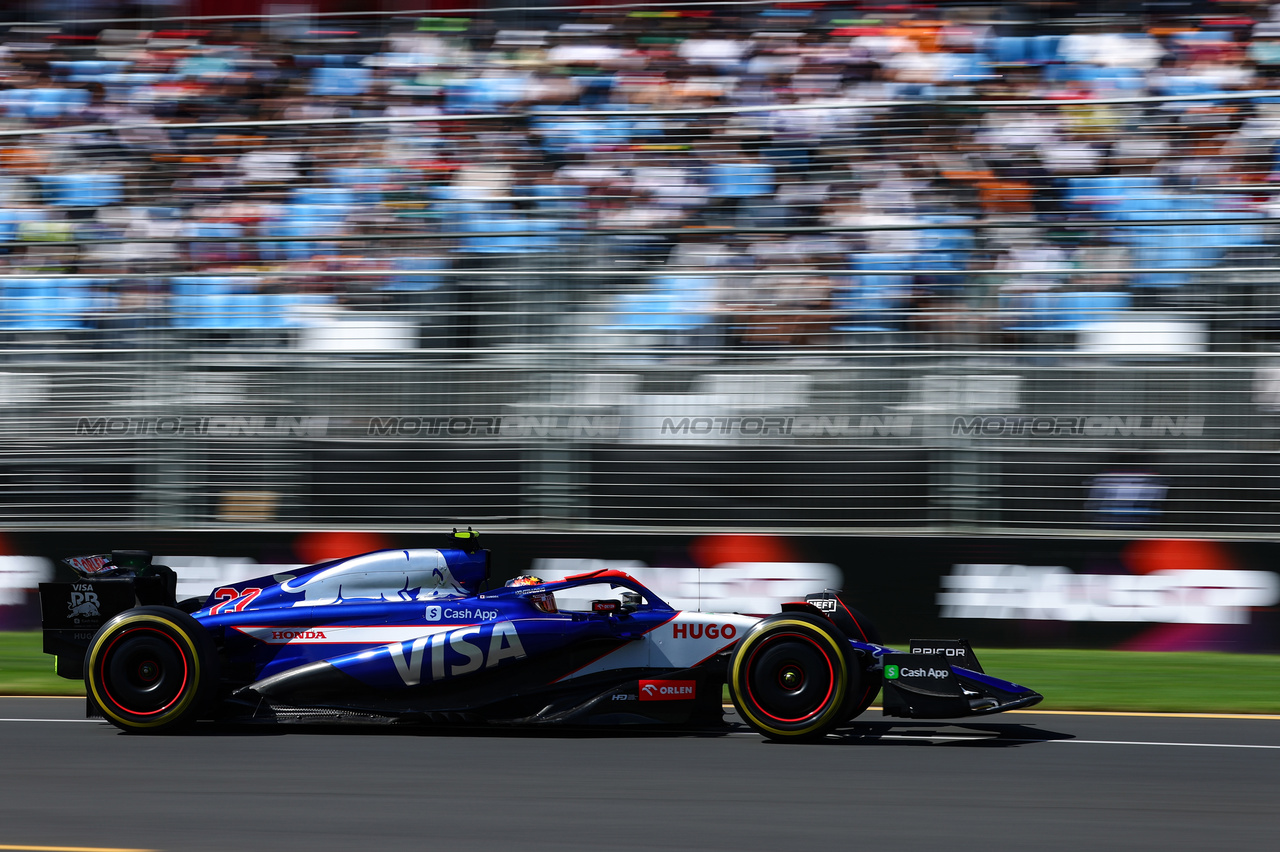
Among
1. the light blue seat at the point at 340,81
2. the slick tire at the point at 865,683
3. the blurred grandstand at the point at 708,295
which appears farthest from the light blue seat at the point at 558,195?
the slick tire at the point at 865,683

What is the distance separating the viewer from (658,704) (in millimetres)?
6895

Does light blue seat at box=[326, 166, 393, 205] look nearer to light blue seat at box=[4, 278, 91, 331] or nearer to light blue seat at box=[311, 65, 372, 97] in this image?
light blue seat at box=[311, 65, 372, 97]

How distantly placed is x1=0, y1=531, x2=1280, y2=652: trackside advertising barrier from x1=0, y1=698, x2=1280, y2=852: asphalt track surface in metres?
2.32

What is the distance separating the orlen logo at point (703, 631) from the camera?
272 inches

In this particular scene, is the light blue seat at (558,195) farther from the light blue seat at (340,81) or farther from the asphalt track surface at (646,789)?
the asphalt track surface at (646,789)

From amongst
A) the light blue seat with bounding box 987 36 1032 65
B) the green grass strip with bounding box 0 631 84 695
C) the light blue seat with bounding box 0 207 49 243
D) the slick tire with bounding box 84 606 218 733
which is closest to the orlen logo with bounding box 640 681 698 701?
the slick tire with bounding box 84 606 218 733

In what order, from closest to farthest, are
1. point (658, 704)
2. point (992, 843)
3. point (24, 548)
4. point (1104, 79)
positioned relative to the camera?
point (992, 843) < point (658, 704) < point (24, 548) < point (1104, 79)

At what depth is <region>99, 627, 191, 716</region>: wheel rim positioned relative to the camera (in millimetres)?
7039

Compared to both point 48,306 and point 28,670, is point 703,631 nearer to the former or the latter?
point 28,670

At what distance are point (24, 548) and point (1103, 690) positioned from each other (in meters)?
7.92

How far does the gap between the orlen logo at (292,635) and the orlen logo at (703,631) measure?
1.67 meters

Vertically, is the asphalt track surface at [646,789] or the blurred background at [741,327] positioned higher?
the blurred background at [741,327]

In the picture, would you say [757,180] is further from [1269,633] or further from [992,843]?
[992,843]

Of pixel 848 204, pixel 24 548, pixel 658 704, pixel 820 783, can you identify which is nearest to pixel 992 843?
pixel 820 783
